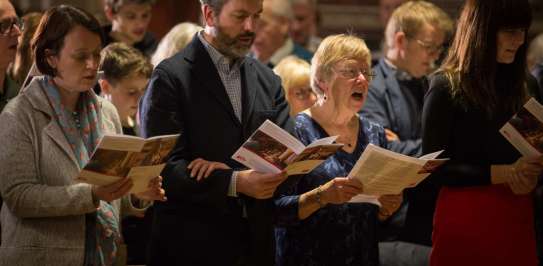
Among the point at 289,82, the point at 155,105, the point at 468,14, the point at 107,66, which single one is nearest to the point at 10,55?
the point at 107,66

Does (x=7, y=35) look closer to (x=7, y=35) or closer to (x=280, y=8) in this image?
(x=7, y=35)

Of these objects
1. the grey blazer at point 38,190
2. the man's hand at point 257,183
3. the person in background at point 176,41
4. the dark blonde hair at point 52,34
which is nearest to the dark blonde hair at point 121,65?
the person in background at point 176,41

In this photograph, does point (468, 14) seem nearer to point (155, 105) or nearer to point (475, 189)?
point (475, 189)

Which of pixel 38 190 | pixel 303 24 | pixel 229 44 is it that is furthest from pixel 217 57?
pixel 303 24

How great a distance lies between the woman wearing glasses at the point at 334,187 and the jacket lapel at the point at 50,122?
0.92 m

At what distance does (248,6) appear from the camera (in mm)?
4156

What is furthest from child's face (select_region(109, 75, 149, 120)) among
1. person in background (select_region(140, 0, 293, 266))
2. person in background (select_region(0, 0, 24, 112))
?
person in background (select_region(140, 0, 293, 266))

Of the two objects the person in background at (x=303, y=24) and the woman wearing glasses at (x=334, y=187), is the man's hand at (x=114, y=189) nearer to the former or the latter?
the woman wearing glasses at (x=334, y=187)

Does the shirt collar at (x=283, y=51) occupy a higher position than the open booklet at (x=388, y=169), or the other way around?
the open booklet at (x=388, y=169)

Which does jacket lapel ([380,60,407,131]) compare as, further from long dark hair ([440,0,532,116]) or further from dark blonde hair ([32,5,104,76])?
dark blonde hair ([32,5,104,76])

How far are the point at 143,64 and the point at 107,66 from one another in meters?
0.18

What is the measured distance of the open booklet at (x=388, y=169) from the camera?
150 inches

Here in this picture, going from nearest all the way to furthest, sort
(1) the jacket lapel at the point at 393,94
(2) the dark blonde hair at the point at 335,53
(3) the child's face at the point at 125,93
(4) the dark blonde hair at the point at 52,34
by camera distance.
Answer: (4) the dark blonde hair at the point at 52,34
(2) the dark blonde hair at the point at 335,53
(3) the child's face at the point at 125,93
(1) the jacket lapel at the point at 393,94

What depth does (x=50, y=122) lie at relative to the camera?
3.71 m
